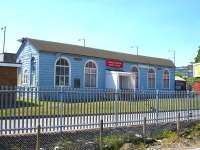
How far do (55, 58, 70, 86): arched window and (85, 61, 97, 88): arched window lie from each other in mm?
2469

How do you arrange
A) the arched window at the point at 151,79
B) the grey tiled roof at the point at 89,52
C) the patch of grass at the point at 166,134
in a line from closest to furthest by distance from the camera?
the patch of grass at the point at 166,134 < the grey tiled roof at the point at 89,52 < the arched window at the point at 151,79

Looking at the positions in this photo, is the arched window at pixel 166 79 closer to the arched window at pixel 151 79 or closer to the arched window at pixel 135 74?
the arched window at pixel 151 79

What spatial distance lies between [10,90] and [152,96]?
22.4 feet

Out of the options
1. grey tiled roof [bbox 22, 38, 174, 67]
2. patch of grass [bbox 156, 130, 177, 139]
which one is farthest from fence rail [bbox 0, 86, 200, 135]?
grey tiled roof [bbox 22, 38, 174, 67]

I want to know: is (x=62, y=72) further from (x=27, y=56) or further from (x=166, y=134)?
(x=166, y=134)

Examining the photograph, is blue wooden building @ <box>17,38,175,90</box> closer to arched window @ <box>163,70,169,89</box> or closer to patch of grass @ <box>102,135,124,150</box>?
arched window @ <box>163,70,169,89</box>

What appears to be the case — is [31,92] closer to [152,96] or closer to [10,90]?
[10,90]

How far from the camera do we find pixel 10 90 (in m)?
10.6

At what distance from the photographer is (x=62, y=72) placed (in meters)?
34.1

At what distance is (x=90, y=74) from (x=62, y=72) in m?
3.54

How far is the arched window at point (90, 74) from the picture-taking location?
119 ft

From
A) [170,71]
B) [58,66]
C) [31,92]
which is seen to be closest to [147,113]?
[31,92]

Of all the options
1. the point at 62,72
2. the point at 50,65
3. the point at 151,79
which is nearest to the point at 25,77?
the point at 50,65

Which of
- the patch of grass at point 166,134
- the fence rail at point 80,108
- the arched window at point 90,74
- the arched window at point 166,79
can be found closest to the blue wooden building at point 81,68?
the arched window at point 90,74
